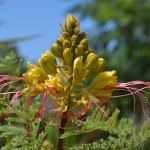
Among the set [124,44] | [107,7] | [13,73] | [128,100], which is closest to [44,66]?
[13,73]

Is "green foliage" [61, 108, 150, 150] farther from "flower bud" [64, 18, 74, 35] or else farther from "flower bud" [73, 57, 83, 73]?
"flower bud" [64, 18, 74, 35]

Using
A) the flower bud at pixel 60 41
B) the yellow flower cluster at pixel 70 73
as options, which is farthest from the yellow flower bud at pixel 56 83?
the flower bud at pixel 60 41

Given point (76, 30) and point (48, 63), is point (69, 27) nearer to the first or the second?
point (76, 30)

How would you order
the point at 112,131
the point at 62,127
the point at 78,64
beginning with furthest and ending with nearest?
the point at 78,64 → the point at 62,127 → the point at 112,131

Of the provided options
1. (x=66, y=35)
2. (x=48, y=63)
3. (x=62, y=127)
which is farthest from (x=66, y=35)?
(x=62, y=127)

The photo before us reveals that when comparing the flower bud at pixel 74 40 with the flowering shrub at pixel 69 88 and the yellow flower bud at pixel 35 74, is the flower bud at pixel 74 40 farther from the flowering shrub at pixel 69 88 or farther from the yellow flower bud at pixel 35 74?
the yellow flower bud at pixel 35 74

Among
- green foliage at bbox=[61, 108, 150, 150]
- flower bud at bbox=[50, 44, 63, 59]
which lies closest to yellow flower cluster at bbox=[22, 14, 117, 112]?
flower bud at bbox=[50, 44, 63, 59]

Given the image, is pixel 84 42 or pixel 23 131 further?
pixel 84 42
